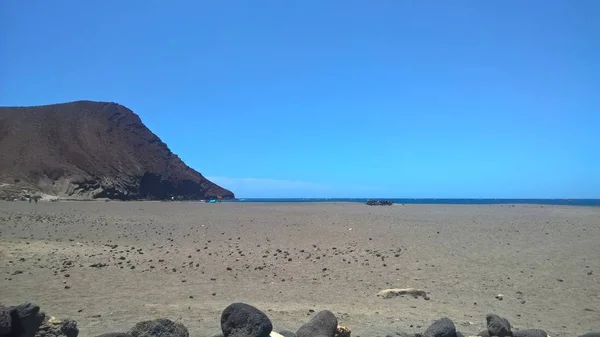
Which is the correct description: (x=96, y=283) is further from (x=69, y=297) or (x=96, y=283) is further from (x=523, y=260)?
(x=523, y=260)

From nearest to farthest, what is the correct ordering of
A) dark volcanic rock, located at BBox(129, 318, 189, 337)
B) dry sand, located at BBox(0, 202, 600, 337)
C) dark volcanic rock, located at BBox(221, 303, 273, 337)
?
1. dark volcanic rock, located at BBox(129, 318, 189, 337)
2. dark volcanic rock, located at BBox(221, 303, 273, 337)
3. dry sand, located at BBox(0, 202, 600, 337)

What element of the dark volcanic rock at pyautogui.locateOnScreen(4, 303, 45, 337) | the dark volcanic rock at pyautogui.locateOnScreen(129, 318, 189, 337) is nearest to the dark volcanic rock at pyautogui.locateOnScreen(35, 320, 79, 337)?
the dark volcanic rock at pyautogui.locateOnScreen(4, 303, 45, 337)

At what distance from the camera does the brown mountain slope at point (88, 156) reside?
68375mm

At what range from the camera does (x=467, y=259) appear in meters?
15.2

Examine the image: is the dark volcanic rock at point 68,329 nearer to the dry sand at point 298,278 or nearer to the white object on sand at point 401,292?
the dry sand at point 298,278

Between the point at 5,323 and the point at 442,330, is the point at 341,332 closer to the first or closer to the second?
the point at 442,330

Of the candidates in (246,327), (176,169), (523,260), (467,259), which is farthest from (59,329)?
(176,169)

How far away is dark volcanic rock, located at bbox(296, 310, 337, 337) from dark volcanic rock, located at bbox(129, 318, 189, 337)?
1.79 meters

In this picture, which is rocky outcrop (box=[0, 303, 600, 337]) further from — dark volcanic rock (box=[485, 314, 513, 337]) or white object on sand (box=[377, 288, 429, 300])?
white object on sand (box=[377, 288, 429, 300])

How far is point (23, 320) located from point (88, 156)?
8680 cm

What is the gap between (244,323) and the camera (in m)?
6.24

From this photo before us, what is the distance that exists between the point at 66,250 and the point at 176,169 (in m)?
108

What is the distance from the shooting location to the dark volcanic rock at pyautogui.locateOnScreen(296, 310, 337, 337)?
21.5 ft

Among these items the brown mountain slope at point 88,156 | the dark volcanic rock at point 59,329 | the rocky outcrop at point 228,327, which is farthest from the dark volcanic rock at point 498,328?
the brown mountain slope at point 88,156
